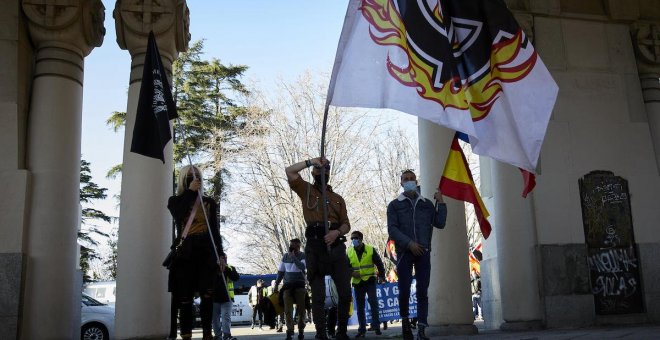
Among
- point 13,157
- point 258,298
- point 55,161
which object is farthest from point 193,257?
point 258,298

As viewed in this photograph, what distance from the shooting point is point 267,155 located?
105ft

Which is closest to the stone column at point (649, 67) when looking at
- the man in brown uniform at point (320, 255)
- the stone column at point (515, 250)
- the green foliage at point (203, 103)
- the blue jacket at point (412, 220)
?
the stone column at point (515, 250)

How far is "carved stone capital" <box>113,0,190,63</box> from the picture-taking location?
986 cm

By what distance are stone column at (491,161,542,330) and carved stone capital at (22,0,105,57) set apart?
6433 mm

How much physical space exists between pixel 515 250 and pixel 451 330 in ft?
5.95

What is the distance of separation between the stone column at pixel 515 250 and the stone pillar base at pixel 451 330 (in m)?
0.96

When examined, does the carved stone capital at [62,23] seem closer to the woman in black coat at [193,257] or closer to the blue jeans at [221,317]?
the woman in black coat at [193,257]

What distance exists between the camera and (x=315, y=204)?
803cm

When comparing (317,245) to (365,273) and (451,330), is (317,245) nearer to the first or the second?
(451,330)

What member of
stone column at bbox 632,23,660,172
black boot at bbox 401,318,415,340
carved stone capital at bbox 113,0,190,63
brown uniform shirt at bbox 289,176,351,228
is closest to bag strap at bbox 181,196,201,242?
brown uniform shirt at bbox 289,176,351,228

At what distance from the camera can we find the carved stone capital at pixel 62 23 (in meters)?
9.77

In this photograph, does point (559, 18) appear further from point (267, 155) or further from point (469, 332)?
point (267, 155)

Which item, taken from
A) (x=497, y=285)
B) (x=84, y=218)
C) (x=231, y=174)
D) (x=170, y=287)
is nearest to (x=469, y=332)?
(x=497, y=285)

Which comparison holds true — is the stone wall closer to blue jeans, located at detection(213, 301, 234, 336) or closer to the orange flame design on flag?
blue jeans, located at detection(213, 301, 234, 336)
